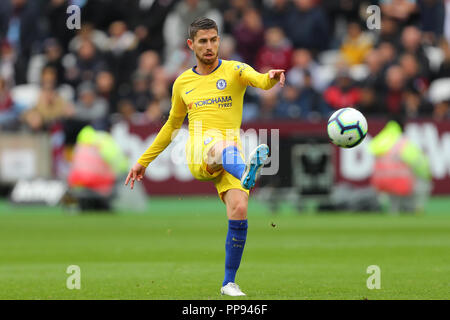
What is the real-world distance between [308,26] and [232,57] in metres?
1.97

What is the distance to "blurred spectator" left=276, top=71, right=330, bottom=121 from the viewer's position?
73.4ft

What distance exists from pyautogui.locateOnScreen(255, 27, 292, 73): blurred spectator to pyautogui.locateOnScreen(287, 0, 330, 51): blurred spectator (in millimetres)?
598

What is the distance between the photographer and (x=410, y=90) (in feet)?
72.0

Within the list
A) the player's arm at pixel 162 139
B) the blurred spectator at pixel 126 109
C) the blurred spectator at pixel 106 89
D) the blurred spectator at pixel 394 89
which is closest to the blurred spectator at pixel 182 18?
the blurred spectator at pixel 106 89

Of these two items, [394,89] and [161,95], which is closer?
[394,89]

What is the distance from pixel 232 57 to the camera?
23.5 metres

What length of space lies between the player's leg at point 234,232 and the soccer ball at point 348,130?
108cm

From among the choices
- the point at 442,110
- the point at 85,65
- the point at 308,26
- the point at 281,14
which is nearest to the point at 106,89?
the point at 85,65

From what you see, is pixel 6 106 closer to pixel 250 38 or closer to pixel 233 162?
pixel 250 38

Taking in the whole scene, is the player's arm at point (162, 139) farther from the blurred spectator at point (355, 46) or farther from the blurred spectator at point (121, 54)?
the blurred spectator at point (121, 54)

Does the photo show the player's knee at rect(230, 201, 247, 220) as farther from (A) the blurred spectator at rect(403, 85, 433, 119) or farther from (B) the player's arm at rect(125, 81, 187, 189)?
(A) the blurred spectator at rect(403, 85, 433, 119)

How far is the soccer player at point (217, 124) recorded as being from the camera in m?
8.41

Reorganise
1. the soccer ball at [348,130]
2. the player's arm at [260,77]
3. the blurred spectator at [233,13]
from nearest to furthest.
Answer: the player's arm at [260,77]
the soccer ball at [348,130]
the blurred spectator at [233,13]

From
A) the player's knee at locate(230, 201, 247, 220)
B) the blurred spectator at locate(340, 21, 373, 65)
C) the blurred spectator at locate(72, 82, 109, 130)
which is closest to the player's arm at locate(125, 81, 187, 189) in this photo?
the player's knee at locate(230, 201, 247, 220)
